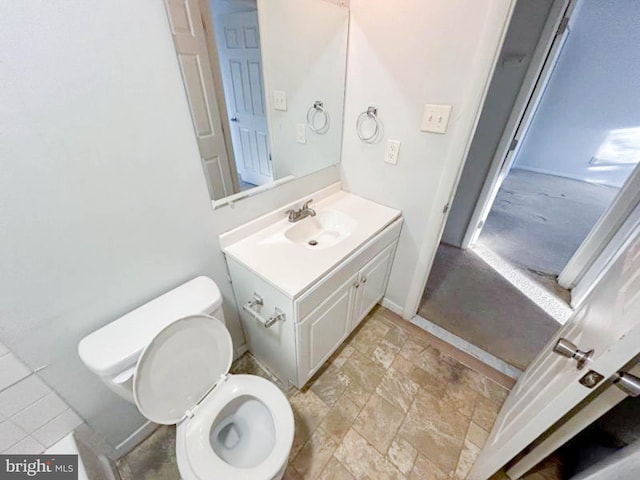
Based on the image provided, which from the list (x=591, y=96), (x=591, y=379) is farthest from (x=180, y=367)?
(x=591, y=96)

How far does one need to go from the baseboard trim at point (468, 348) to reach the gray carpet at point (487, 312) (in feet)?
0.12

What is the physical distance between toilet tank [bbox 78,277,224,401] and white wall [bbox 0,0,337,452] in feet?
0.21

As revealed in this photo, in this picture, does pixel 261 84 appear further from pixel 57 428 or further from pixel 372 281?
pixel 57 428

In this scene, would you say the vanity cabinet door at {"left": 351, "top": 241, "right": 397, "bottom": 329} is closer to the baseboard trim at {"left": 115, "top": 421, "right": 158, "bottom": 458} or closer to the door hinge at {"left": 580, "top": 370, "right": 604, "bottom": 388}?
the door hinge at {"left": 580, "top": 370, "right": 604, "bottom": 388}

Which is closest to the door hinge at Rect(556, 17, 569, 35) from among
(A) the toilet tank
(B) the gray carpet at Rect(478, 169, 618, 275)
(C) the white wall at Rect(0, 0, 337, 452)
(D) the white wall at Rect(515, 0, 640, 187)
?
(B) the gray carpet at Rect(478, 169, 618, 275)

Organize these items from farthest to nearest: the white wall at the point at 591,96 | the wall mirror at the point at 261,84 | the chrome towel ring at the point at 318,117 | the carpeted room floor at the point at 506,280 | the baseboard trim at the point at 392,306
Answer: the white wall at the point at 591,96 → the baseboard trim at the point at 392,306 → the carpeted room floor at the point at 506,280 → the chrome towel ring at the point at 318,117 → the wall mirror at the point at 261,84

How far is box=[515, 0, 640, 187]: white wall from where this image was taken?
12.1ft

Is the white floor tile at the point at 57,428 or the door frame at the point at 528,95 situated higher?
the door frame at the point at 528,95

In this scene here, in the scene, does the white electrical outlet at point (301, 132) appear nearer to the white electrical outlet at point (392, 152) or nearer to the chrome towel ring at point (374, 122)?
the chrome towel ring at point (374, 122)

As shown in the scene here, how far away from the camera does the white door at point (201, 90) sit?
827 millimetres

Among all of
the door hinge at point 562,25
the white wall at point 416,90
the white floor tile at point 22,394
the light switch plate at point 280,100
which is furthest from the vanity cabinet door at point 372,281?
the door hinge at point 562,25

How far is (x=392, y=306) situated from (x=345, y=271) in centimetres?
87

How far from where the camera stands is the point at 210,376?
3.34 ft

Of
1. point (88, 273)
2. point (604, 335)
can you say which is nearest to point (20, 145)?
point (88, 273)
